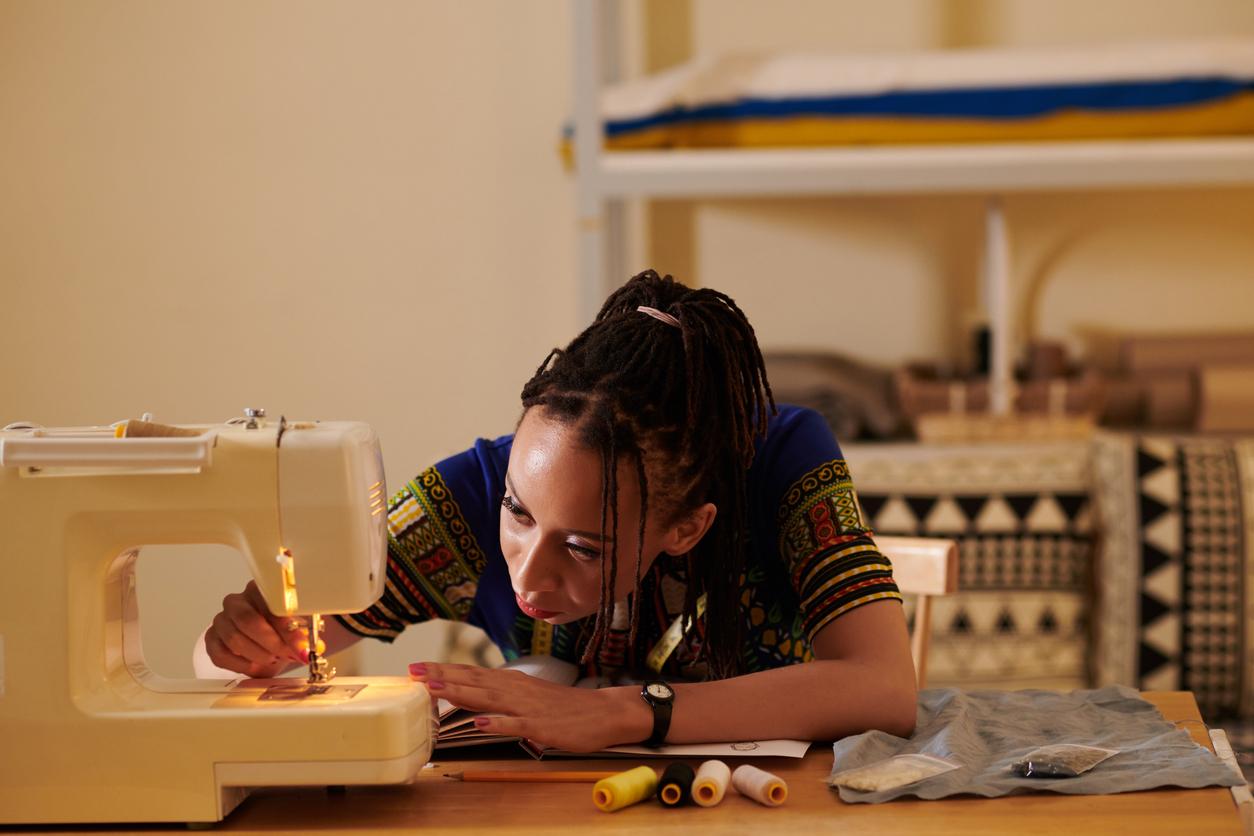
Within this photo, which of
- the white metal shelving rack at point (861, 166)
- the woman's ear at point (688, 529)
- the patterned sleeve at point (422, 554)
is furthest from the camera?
the white metal shelving rack at point (861, 166)

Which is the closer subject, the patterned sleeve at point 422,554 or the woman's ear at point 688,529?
the woman's ear at point 688,529

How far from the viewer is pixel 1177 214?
2.71 m

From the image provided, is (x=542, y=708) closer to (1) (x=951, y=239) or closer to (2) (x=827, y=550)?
(2) (x=827, y=550)

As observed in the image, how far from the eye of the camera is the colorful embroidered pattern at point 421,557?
1308 millimetres

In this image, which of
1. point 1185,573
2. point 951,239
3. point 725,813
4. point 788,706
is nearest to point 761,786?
point 725,813

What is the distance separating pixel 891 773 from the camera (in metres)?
0.99

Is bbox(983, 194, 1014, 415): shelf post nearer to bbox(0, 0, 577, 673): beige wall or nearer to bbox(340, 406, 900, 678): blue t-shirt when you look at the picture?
bbox(0, 0, 577, 673): beige wall

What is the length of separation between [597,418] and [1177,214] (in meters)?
2.03

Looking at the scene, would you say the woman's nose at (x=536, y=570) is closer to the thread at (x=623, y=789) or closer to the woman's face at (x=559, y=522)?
the woman's face at (x=559, y=522)

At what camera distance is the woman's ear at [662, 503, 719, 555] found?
1143 millimetres

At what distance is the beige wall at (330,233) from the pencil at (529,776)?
183cm

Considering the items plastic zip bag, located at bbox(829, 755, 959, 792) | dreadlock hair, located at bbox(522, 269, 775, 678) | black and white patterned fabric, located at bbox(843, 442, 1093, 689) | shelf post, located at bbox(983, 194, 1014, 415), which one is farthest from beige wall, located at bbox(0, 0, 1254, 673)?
plastic zip bag, located at bbox(829, 755, 959, 792)

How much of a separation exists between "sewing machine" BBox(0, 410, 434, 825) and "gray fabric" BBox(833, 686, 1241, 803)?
0.37 m

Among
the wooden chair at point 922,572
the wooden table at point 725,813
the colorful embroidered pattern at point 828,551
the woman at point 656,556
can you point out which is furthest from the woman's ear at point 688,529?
the wooden chair at point 922,572
